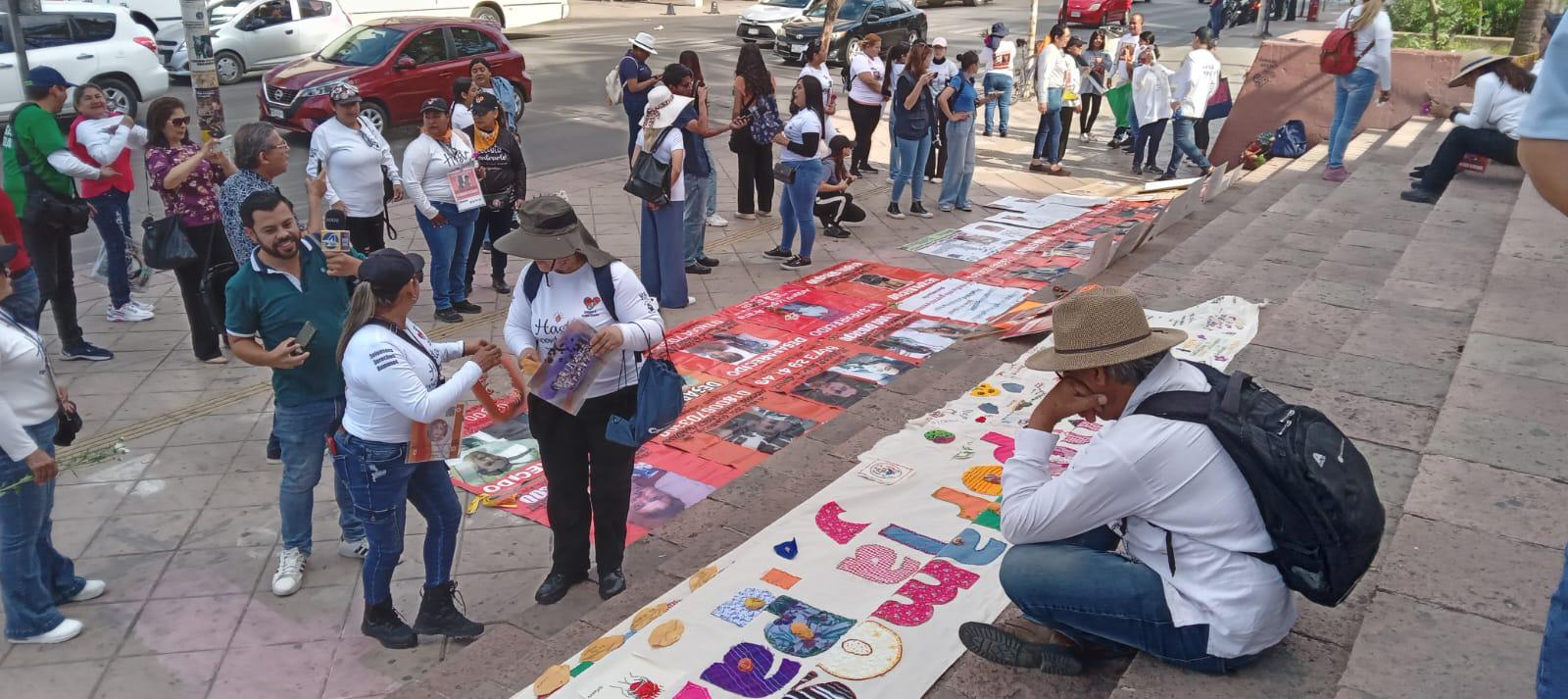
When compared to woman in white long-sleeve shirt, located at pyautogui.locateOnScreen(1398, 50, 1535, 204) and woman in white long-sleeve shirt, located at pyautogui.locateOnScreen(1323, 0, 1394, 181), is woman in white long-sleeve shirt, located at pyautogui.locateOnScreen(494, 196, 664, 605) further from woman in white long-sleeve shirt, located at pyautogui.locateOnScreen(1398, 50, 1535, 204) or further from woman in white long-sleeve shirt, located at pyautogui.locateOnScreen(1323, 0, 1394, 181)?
woman in white long-sleeve shirt, located at pyautogui.locateOnScreen(1323, 0, 1394, 181)

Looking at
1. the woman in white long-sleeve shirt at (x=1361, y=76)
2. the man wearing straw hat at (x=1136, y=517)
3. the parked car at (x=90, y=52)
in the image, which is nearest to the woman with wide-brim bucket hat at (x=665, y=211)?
the man wearing straw hat at (x=1136, y=517)

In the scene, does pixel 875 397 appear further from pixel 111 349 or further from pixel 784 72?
pixel 784 72

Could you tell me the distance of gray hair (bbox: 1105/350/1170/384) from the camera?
2859 mm

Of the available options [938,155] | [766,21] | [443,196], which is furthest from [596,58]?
[443,196]

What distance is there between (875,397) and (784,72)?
16.0 meters

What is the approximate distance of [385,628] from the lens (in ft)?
14.6

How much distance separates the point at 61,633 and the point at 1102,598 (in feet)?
13.4

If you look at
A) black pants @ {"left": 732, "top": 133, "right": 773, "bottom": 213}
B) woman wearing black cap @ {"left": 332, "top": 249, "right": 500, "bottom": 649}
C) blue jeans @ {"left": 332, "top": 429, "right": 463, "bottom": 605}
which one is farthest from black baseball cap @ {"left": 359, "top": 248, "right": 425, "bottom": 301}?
black pants @ {"left": 732, "top": 133, "right": 773, "bottom": 213}

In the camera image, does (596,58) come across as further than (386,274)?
Yes

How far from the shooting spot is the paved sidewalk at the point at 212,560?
432cm

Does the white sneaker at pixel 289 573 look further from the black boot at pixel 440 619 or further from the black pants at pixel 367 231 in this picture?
the black pants at pixel 367 231

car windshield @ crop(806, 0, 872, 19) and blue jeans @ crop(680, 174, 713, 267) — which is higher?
car windshield @ crop(806, 0, 872, 19)

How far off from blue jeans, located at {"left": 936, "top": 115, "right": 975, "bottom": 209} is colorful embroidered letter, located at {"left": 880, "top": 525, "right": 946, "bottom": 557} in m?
7.68

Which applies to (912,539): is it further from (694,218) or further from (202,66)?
(202,66)
